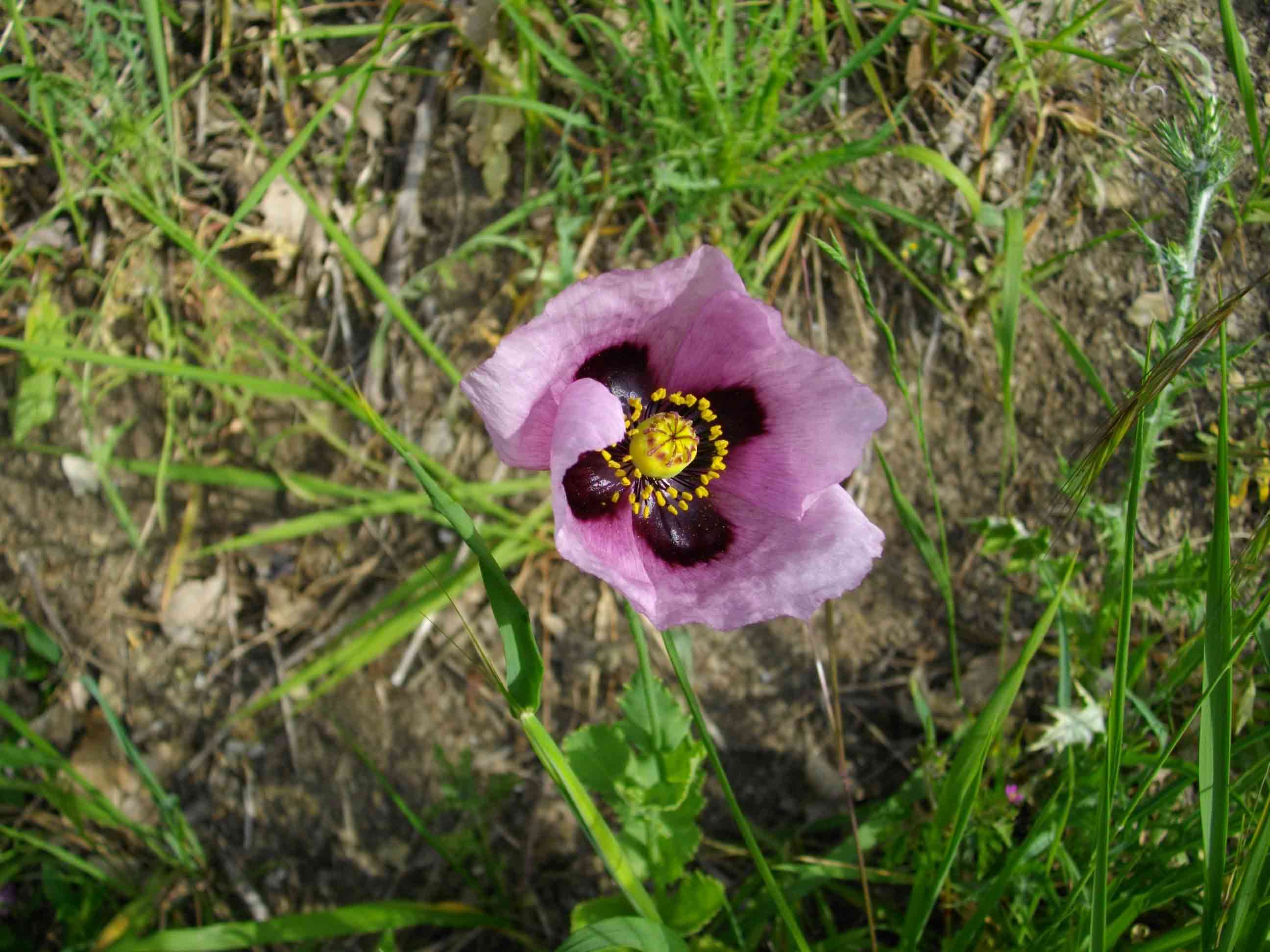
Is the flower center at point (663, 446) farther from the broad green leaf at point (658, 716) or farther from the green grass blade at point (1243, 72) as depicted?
the green grass blade at point (1243, 72)

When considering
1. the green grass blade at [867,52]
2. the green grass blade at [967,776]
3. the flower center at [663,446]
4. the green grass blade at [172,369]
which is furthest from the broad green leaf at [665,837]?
the green grass blade at [867,52]

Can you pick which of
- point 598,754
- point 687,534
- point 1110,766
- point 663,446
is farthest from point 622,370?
point 1110,766

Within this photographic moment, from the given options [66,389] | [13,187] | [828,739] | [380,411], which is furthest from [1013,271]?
[13,187]

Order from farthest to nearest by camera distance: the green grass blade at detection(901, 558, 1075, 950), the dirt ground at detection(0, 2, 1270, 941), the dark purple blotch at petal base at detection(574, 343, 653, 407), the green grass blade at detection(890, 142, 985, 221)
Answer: the dirt ground at detection(0, 2, 1270, 941) < the green grass blade at detection(890, 142, 985, 221) < the dark purple blotch at petal base at detection(574, 343, 653, 407) < the green grass blade at detection(901, 558, 1075, 950)

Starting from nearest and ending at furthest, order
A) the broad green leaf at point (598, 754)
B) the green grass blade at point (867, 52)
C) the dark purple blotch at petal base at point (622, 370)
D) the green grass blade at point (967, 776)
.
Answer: the green grass blade at point (967, 776) < the dark purple blotch at petal base at point (622, 370) < the broad green leaf at point (598, 754) < the green grass blade at point (867, 52)

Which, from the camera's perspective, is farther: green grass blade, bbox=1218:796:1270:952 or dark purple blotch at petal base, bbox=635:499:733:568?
dark purple blotch at petal base, bbox=635:499:733:568

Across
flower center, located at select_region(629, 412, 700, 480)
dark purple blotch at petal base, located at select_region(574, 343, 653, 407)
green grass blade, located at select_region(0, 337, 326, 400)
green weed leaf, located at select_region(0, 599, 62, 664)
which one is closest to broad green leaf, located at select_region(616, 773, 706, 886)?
flower center, located at select_region(629, 412, 700, 480)

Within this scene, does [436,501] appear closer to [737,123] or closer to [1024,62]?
[737,123]

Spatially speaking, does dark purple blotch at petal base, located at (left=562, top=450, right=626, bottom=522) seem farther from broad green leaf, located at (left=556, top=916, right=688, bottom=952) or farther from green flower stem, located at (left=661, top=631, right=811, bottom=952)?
broad green leaf, located at (left=556, top=916, right=688, bottom=952)
